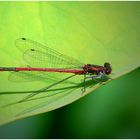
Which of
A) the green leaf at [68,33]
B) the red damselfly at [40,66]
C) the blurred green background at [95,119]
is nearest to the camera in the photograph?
the blurred green background at [95,119]

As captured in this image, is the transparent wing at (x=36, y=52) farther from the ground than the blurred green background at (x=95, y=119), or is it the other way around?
the transparent wing at (x=36, y=52)

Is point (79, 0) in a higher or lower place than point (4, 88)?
higher

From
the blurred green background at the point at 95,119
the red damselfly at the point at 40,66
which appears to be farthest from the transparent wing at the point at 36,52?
the blurred green background at the point at 95,119

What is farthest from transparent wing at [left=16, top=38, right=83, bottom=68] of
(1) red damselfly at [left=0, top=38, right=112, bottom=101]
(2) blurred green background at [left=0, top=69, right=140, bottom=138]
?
(2) blurred green background at [left=0, top=69, right=140, bottom=138]

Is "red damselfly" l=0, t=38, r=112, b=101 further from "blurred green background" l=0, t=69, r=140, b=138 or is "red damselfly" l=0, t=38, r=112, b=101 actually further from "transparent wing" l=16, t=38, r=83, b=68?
"blurred green background" l=0, t=69, r=140, b=138

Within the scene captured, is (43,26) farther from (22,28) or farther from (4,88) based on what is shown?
(4,88)

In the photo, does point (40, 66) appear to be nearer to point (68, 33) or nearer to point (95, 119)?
point (68, 33)

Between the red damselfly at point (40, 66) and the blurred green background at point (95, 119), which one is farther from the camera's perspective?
the red damselfly at point (40, 66)

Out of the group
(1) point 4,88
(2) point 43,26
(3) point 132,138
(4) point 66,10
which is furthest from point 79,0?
(3) point 132,138

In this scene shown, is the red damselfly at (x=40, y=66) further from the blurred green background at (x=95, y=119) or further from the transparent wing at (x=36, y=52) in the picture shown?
the blurred green background at (x=95, y=119)
